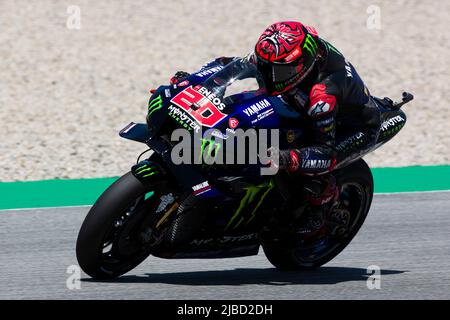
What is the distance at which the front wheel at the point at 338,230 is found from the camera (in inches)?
267

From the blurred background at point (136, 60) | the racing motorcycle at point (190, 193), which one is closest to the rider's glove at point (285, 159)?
the racing motorcycle at point (190, 193)

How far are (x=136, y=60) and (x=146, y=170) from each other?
342 inches

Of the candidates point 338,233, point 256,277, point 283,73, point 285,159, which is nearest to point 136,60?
point 338,233

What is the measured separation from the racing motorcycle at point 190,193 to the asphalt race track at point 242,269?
8.8 inches

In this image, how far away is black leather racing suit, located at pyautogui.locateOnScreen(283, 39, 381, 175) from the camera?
19.9 ft

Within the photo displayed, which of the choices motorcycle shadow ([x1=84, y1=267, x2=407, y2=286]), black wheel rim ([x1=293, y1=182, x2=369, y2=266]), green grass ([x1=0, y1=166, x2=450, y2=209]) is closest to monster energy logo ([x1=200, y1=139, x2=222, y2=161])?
motorcycle shadow ([x1=84, y1=267, x2=407, y2=286])

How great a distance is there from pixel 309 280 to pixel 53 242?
6.84ft

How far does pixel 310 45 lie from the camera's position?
20.0 feet

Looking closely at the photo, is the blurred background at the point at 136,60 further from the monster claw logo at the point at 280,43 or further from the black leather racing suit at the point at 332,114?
the monster claw logo at the point at 280,43

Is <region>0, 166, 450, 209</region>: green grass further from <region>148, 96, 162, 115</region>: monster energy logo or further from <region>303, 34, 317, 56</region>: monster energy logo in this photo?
<region>303, 34, 317, 56</region>: monster energy logo

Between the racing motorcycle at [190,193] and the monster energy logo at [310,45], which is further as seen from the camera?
the monster energy logo at [310,45]

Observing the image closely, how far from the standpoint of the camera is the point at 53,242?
7586mm
